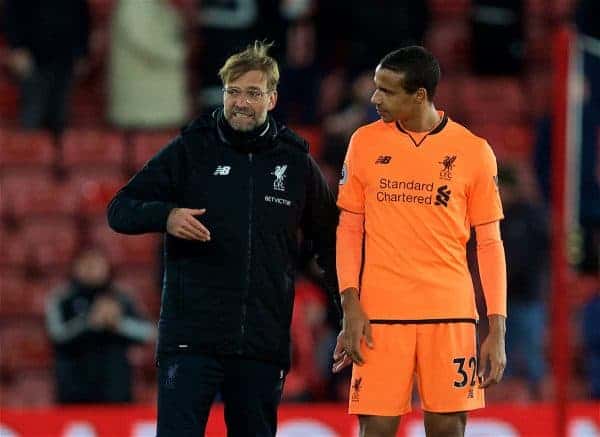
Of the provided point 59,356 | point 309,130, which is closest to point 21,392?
point 59,356

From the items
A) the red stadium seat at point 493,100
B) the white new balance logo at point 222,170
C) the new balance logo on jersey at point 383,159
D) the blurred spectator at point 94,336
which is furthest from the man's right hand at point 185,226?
the red stadium seat at point 493,100

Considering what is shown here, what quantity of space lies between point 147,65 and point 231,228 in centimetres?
592

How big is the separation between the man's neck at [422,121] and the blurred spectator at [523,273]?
13.7 ft

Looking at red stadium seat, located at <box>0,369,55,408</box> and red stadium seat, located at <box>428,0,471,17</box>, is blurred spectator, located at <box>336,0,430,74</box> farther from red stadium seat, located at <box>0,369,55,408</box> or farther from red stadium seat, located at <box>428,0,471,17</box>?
red stadium seat, located at <box>0,369,55,408</box>

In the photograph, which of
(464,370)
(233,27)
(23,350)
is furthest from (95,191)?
(464,370)

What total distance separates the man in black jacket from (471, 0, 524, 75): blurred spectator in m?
6.12

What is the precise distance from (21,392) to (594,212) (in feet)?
12.8

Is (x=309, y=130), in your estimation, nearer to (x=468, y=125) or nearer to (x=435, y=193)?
(x=468, y=125)

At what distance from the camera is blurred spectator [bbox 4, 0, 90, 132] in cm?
1137

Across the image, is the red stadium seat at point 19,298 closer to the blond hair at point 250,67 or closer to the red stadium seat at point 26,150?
the red stadium seat at point 26,150

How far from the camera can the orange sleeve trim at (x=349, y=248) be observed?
5.68 m

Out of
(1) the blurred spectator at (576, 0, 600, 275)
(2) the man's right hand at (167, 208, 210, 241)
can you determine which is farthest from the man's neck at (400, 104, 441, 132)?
(1) the blurred spectator at (576, 0, 600, 275)

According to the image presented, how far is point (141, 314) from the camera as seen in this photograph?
10.2 meters

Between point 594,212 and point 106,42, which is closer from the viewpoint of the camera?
point 594,212
